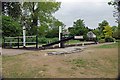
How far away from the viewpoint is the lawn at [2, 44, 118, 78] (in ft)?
15.8

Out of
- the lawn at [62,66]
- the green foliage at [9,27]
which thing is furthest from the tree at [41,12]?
the lawn at [62,66]

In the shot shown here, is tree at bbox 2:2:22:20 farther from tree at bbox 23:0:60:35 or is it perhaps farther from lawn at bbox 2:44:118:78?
lawn at bbox 2:44:118:78

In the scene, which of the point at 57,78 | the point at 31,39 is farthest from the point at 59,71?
the point at 31,39

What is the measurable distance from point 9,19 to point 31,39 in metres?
2.92

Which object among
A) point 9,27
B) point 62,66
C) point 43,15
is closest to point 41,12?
point 43,15

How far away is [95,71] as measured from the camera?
5.00 metres

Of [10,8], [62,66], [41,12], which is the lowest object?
[62,66]

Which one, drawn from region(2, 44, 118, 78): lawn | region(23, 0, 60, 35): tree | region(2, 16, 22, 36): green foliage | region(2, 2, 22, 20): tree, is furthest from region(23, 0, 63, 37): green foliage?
region(2, 44, 118, 78): lawn

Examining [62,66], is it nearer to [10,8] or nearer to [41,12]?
[10,8]

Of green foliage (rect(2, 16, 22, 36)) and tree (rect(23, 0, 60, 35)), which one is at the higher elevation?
tree (rect(23, 0, 60, 35))

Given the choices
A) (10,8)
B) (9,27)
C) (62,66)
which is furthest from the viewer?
(9,27)

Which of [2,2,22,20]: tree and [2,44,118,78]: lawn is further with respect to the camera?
[2,2,22,20]: tree

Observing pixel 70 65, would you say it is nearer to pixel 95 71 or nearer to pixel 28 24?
pixel 95 71

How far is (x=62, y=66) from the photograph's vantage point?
5.21 metres
